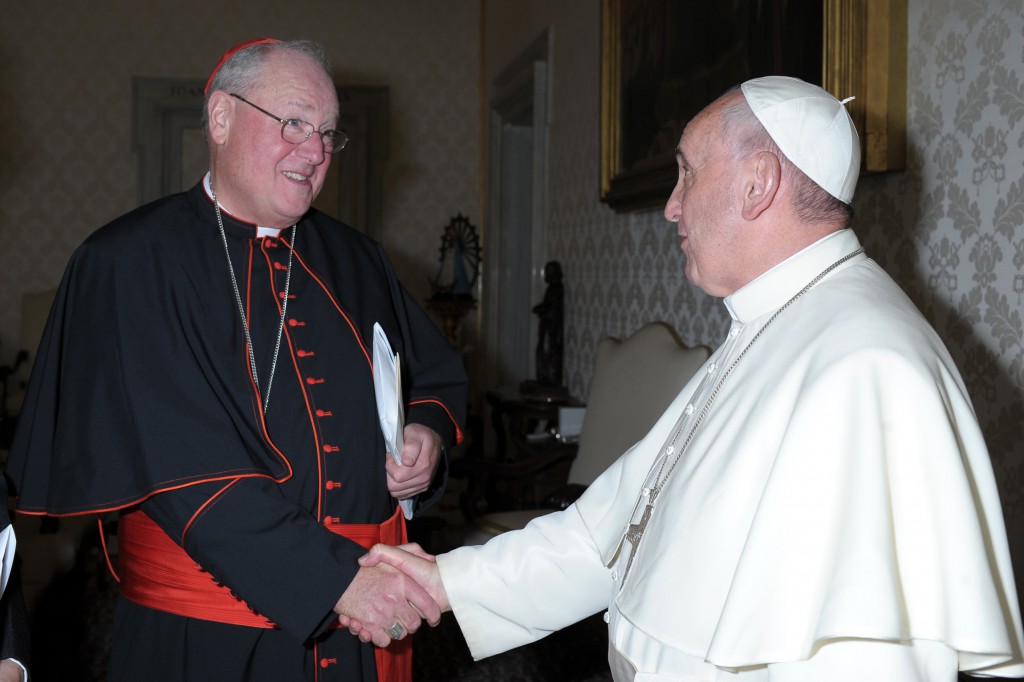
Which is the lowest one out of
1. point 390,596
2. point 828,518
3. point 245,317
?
point 390,596

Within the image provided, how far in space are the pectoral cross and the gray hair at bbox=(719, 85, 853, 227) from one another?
1.83 ft

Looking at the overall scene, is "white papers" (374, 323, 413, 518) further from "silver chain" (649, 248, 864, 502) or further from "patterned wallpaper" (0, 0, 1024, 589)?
"patterned wallpaper" (0, 0, 1024, 589)

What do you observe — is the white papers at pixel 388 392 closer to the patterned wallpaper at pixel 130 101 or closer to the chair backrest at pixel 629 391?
the chair backrest at pixel 629 391

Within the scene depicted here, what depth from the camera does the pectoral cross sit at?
70.3 inches

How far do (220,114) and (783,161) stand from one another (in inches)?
49.4

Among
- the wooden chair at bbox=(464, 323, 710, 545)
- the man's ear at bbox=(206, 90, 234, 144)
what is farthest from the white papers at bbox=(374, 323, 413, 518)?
the wooden chair at bbox=(464, 323, 710, 545)

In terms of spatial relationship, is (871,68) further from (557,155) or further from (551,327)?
(557,155)

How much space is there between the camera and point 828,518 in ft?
4.64

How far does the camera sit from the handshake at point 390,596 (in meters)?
2.00

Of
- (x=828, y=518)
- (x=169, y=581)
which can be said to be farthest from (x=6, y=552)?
(x=828, y=518)

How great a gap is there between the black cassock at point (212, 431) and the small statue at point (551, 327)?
354 centimetres

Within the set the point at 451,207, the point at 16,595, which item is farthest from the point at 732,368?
the point at 451,207

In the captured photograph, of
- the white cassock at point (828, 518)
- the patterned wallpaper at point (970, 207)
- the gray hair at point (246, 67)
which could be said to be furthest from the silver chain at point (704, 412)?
the gray hair at point (246, 67)

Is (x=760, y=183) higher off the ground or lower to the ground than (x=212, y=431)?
higher
